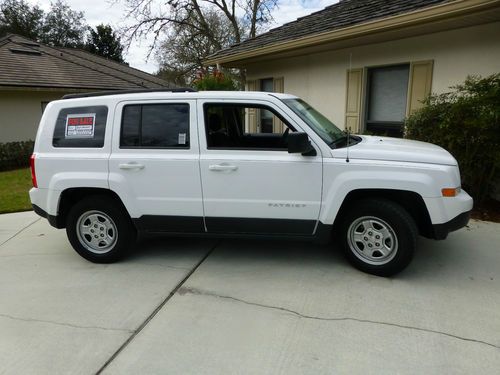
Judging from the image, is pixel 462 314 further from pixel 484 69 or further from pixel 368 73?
pixel 368 73

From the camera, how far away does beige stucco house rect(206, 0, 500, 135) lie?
629 centimetres

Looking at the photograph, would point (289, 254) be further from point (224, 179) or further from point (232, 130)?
point (232, 130)

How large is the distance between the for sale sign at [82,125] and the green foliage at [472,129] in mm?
4815

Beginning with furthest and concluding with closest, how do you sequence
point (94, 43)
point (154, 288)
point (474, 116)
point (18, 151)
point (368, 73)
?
point (94, 43) < point (18, 151) < point (368, 73) < point (474, 116) < point (154, 288)

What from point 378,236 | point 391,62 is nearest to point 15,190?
point 378,236

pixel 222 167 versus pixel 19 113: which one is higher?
pixel 19 113

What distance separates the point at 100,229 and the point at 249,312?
214 cm

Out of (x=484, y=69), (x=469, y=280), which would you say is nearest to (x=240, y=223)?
(x=469, y=280)

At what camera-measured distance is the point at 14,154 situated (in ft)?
41.8

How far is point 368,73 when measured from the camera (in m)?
8.30

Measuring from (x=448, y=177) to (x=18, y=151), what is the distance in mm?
13220

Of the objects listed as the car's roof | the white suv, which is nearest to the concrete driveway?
the white suv

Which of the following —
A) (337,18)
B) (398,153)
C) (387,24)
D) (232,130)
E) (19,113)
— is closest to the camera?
(398,153)

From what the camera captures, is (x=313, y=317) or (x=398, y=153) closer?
(x=313, y=317)
